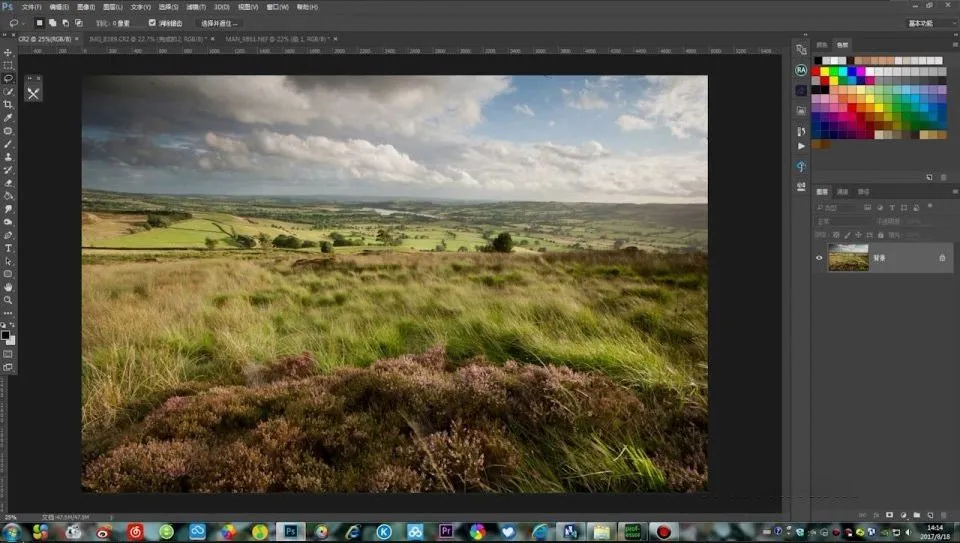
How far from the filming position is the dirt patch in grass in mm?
3881

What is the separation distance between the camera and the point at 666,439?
420cm

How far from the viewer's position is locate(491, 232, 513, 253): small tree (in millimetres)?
13433

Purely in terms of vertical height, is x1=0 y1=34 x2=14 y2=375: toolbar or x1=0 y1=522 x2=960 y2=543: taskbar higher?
x1=0 y1=34 x2=14 y2=375: toolbar

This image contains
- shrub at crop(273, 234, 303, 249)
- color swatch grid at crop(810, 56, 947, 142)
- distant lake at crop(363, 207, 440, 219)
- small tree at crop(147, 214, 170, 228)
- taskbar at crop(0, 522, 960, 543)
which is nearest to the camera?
taskbar at crop(0, 522, 960, 543)

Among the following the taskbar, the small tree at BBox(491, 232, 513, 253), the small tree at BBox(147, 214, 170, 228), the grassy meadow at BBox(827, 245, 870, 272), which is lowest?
the taskbar

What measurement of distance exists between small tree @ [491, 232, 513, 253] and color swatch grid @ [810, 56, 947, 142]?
31.7ft

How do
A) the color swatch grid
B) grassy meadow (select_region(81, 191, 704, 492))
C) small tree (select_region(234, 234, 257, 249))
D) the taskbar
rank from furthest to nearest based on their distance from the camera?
1. small tree (select_region(234, 234, 257, 249))
2. grassy meadow (select_region(81, 191, 704, 492))
3. the color swatch grid
4. the taskbar

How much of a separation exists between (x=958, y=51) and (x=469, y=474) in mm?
5694

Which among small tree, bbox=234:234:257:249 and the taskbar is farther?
small tree, bbox=234:234:257:249

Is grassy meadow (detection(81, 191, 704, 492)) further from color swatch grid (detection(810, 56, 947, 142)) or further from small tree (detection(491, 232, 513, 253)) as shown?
color swatch grid (detection(810, 56, 947, 142))

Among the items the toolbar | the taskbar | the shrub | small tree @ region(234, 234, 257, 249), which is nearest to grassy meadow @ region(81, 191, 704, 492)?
the taskbar

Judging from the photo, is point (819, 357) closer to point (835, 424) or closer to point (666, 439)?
point (835, 424)

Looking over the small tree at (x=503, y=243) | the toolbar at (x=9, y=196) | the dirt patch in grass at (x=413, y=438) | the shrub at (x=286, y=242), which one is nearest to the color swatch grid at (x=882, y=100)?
the dirt patch in grass at (x=413, y=438)

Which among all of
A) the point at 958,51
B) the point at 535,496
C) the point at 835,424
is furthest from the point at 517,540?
the point at 958,51
